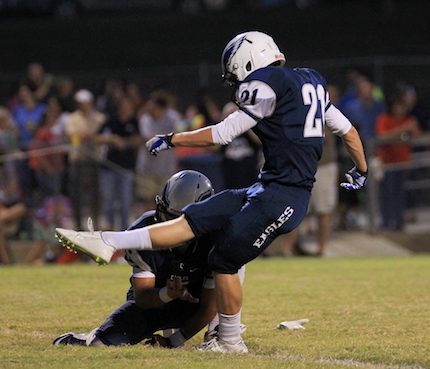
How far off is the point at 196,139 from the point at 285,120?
1.71 feet

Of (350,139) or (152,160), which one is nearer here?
(350,139)

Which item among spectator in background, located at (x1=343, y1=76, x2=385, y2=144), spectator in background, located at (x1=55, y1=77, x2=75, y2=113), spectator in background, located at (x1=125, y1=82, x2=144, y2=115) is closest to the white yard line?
spectator in background, located at (x1=343, y1=76, x2=385, y2=144)

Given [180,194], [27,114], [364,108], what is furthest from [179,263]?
[27,114]

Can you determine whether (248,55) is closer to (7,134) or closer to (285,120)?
(285,120)

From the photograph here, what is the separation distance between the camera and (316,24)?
23.1 metres

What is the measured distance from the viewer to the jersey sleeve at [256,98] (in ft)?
22.6

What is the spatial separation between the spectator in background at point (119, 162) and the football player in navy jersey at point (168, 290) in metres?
7.51

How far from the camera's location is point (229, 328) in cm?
709

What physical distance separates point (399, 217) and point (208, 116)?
113 inches

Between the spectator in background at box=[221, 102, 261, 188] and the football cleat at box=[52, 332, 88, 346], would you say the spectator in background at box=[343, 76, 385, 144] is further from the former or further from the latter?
the football cleat at box=[52, 332, 88, 346]

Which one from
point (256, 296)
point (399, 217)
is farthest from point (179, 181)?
point (399, 217)

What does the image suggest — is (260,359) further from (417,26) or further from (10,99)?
(417,26)

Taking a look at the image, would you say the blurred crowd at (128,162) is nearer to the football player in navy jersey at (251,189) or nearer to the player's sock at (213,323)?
the player's sock at (213,323)

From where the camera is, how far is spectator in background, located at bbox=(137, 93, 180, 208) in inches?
609
